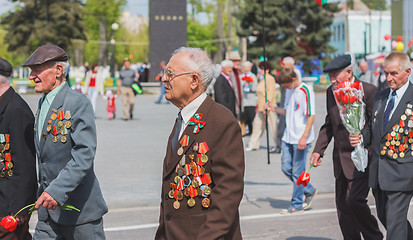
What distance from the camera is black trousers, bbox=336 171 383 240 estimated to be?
21.6 ft

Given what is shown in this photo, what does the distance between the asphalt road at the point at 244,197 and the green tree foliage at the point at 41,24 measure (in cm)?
4550

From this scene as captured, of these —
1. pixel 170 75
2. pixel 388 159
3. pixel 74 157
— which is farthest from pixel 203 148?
pixel 388 159

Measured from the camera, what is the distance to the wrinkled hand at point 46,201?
450 centimetres

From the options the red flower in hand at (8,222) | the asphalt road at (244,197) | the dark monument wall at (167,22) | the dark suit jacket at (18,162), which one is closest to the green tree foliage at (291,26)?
the dark monument wall at (167,22)

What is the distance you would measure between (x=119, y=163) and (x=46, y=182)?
8736 millimetres

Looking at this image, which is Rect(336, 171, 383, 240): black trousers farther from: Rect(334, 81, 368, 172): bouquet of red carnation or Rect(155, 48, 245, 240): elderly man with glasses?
Rect(155, 48, 245, 240): elderly man with glasses

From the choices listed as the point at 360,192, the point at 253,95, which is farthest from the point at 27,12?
the point at 360,192

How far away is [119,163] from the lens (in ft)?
44.4

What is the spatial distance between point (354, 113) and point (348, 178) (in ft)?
2.15

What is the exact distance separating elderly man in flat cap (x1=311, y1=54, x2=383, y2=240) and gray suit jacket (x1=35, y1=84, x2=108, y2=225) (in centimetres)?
258

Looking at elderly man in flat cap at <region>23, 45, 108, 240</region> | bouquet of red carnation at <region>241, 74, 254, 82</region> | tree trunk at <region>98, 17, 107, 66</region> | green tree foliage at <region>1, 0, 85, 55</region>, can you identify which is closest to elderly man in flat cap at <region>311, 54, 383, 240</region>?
elderly man in flat cap at <region>23, 45, 108, 240</region>

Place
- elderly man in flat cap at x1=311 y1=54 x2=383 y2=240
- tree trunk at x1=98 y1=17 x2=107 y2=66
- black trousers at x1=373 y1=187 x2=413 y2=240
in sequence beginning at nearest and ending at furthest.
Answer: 1. black trousers at x1=373 y1=187 x2=413 y2=240
2. elderly man in flat cap at x1=311 y1=54 x2=383 y2=240
3. tree trunk at x1=98 y1=17 x2=107 y2=66

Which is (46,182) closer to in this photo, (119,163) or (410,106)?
(410,106)

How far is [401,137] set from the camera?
586 cm
